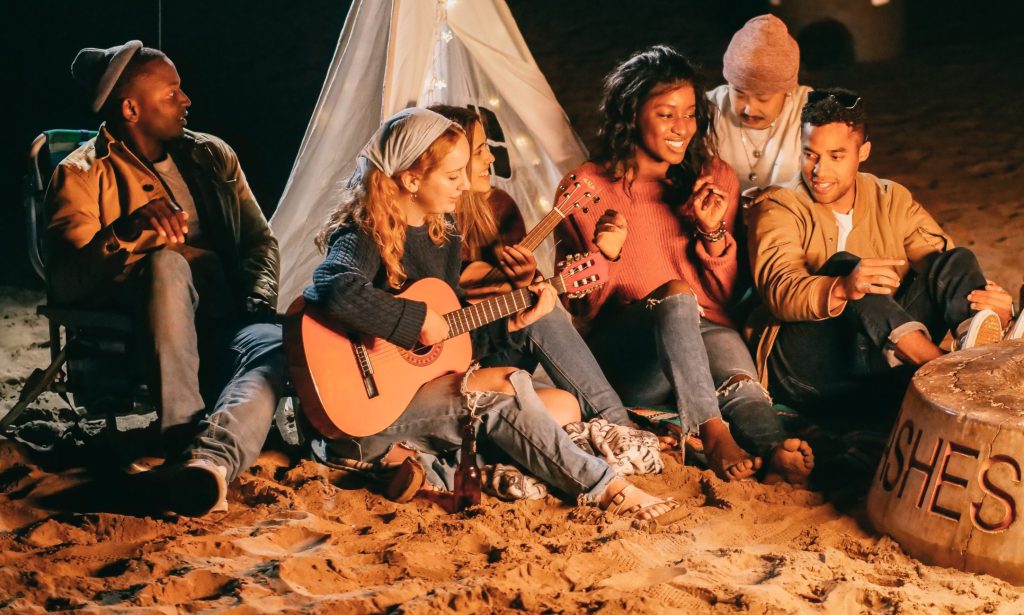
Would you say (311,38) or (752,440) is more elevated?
(311,38)

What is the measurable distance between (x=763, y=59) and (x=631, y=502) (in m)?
2.21

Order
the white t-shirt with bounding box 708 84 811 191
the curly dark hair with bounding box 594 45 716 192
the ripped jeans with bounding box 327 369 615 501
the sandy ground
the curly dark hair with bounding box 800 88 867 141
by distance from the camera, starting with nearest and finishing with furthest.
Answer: the sandy ground, the ripped jeans with bounding box 327 369 615 501, the curly dark hair with bounding box 800 88 867 141, the curly dark hair with bounding box 594 45 716 192, the white t-shirt with bounding box 708 84 811 191

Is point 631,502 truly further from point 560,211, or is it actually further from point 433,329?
point 560,211

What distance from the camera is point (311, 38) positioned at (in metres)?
11.8

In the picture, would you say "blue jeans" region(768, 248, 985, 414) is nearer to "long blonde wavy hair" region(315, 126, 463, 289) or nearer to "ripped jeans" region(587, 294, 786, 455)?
"ripped jeans" region(587, 294, 786, 455)

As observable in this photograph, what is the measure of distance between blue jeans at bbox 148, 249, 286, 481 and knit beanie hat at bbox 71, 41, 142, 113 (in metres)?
0.74

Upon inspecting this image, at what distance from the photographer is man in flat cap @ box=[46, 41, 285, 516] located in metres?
3.86

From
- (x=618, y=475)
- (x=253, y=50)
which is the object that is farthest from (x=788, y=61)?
(x=253, y=50)

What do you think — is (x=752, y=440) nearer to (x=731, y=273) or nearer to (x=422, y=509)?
(x=731, y=273)

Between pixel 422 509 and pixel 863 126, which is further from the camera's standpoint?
pixel 863 126

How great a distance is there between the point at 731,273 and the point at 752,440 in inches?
29.3

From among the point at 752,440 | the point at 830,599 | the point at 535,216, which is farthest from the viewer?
the point at 535,216

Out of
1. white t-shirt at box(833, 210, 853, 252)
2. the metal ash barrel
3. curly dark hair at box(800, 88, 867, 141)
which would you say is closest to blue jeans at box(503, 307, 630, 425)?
the metal ash barrel

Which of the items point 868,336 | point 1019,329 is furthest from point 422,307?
point 1019,329
